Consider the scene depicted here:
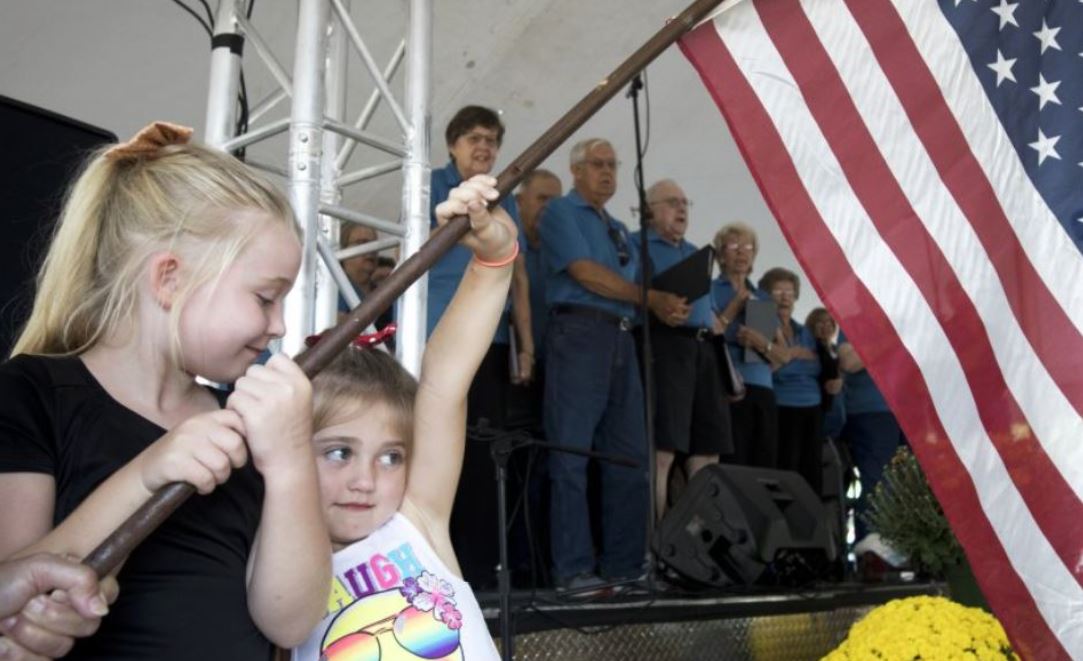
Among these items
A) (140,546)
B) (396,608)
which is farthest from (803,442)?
(140,546)

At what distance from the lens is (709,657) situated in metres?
3.67

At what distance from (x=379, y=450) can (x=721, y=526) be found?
2.60 metres

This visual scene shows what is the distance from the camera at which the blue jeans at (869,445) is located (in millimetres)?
6914

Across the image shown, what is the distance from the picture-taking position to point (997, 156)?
2.55 metres

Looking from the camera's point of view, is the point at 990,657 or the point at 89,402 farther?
the point at 990,657

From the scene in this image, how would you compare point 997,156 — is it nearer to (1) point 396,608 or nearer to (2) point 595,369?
(1) point 396,608

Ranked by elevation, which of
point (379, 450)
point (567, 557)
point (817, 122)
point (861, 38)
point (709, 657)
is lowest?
point (709, 657)

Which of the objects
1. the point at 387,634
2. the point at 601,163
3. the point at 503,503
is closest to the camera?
the point at 387,634

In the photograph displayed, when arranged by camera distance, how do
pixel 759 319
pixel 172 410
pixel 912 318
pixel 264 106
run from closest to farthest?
pixel 172 410 < pixel 912 318 < pixel 264 106 < pixel 759 319

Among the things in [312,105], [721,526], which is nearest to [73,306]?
[312,105]

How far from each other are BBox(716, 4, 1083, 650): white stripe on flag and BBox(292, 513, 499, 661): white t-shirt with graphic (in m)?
1.12

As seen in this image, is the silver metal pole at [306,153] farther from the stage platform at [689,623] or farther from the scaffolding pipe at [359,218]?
the stage platform at [689,623]

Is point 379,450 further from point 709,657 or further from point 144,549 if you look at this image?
point 709,657

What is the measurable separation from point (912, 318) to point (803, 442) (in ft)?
13.2
